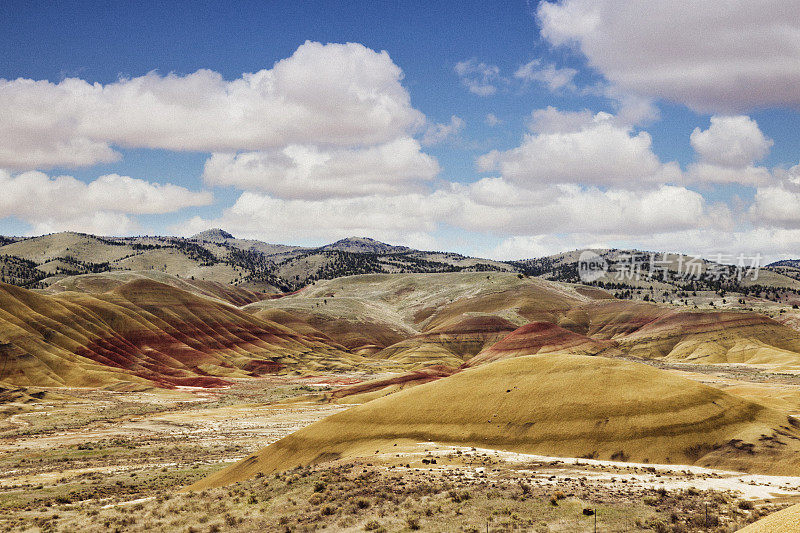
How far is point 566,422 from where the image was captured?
40.3 metres

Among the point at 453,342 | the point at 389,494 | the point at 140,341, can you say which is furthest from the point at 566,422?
the point at 453,342

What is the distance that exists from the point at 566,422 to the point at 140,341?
134421 mm

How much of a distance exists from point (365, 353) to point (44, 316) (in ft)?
321

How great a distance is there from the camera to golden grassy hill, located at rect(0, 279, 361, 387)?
111 meters

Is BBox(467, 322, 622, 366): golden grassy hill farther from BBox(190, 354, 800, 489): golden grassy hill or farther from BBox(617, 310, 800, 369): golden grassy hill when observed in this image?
BBox(190, 354, 800, 489): golden grassy hill

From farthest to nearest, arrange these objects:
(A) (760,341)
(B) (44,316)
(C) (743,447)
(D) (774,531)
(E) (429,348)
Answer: (E) (429,348) → (A) (760,341) → (B) (44,316) → (C) (743,447) → (D) (774,531)

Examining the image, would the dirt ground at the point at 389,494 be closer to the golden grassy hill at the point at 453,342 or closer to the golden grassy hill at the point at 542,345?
the golden grassy hill at the point at 542,345

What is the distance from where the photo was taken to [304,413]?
82.4m

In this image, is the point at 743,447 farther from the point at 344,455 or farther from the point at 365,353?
the point at 365,353

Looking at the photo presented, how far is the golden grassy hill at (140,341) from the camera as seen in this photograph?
111m

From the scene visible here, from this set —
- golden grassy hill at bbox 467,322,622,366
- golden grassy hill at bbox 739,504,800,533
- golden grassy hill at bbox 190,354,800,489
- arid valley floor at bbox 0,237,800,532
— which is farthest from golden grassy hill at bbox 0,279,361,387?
golden grassy hill at bbox 739,504,800,533

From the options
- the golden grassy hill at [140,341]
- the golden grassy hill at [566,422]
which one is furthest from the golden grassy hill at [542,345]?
the golden grassy hill at [566,422]

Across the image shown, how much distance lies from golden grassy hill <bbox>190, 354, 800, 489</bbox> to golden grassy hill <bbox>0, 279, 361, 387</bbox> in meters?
85.2

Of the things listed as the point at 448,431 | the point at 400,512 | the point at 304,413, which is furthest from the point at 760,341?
the point at 400,512
